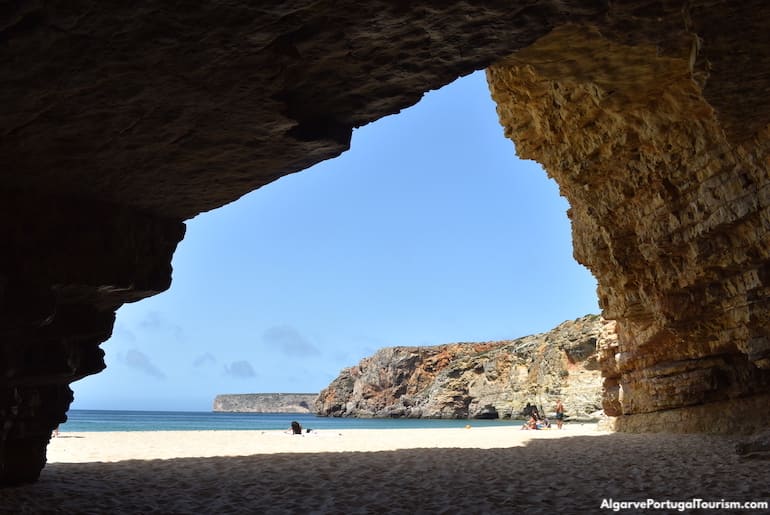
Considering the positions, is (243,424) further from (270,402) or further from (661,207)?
(270,402)

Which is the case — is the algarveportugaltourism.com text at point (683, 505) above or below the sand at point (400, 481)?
above

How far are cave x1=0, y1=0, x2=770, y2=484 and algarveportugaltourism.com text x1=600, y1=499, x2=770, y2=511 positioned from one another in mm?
5431

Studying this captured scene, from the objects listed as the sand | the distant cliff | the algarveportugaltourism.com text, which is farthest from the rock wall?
the distant cliff

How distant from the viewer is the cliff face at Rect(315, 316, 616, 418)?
54250 millimetres

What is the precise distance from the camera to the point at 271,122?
588 centimetres

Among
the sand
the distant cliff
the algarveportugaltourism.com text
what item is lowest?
the distant cliff

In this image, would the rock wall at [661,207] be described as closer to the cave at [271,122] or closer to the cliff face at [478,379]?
the cave at [271,122]

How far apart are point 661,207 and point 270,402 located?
514ft

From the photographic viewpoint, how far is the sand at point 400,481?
735 cm

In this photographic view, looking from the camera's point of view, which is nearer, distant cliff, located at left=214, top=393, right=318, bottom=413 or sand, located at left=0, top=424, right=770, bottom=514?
sand, located at left=0, top=424, right=770, bottom=514

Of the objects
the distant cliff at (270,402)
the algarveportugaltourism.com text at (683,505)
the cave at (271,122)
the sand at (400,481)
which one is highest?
the cave at (271,122)

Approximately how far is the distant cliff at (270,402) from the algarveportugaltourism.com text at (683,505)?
14464 cm

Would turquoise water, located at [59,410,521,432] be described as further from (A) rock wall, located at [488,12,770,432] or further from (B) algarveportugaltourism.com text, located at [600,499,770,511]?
(B) algarveportugaltourism.com text, located at [600,499,770,511]

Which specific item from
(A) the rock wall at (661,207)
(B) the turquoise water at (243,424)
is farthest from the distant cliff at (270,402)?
(A) the rock wall at (661,207)
